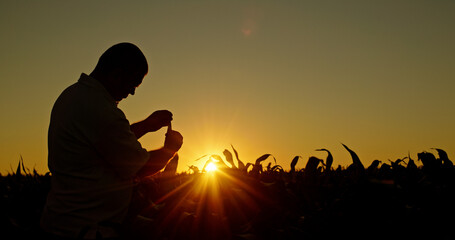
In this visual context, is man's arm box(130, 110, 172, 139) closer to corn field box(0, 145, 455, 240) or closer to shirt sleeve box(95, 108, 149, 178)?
corn field box(0, 145, 455, 240)

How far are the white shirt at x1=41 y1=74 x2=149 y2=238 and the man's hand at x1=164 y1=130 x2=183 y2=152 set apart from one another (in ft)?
1.95

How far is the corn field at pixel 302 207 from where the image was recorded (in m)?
2.74

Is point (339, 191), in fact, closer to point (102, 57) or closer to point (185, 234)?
point (185, 234)

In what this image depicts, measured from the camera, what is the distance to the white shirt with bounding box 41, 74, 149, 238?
340 centimetres

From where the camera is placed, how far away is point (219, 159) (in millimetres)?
4215

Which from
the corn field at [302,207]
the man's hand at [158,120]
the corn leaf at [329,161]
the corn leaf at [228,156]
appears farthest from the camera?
the man's hand at [158,120]

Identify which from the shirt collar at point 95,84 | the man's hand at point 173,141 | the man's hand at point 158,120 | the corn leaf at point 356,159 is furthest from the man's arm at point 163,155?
the corn leaf at point 356,159

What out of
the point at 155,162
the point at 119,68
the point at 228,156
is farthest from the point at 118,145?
the point at 228,156

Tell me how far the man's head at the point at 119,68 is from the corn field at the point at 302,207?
3.34 ft

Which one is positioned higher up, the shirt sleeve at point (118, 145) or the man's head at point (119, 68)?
the man's head at point (119, 68)

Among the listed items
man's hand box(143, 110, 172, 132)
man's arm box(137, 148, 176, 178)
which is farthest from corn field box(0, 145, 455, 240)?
man's hand box(143, 110, 172, 132)

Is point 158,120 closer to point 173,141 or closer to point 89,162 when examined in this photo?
point 173,141

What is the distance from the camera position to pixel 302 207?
317cm

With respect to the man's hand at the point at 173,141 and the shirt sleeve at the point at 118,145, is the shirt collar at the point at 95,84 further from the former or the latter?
the man's hand at the point at 173,141
